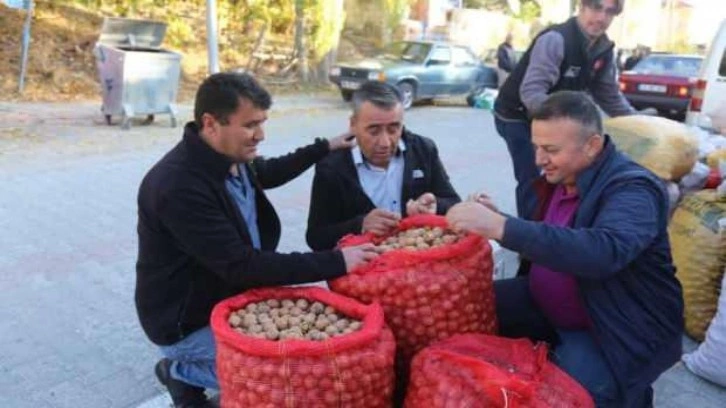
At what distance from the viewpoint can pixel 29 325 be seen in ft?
12.4

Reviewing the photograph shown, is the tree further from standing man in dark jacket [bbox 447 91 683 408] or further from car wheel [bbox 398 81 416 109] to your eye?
standing man in dark jacket [bbox 447 91 683 408]

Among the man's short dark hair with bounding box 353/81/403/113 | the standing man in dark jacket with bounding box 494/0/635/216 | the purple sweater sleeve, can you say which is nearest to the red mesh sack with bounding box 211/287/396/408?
the man's short dark hair with bounding box 353/81/403/113

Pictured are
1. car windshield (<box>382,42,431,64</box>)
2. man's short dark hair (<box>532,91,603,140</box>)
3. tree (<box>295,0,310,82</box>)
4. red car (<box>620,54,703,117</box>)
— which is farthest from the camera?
tree (<box>295,0,310,82</box>)

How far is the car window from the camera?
53.5ft

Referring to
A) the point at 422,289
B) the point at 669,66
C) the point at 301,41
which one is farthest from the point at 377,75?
the point at 422,289

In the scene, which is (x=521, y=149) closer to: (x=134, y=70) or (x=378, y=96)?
(x=378, y=96)

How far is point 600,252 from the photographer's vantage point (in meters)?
2.02

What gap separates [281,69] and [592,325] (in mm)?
16329

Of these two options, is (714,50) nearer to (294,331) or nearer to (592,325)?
(592,325)

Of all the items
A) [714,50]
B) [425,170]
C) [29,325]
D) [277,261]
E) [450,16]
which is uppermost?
[450,16]

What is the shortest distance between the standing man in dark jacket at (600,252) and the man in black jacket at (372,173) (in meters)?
0.73

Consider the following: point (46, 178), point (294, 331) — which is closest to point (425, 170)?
point (294, 331)

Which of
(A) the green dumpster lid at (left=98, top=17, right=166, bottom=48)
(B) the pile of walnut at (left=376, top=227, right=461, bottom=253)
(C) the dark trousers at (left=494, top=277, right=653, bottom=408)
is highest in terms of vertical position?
(A) the green dumpster lid at (left=98, top=17, right=166, bottom=48)

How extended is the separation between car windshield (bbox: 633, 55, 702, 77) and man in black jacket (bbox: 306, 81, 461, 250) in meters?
12.1
